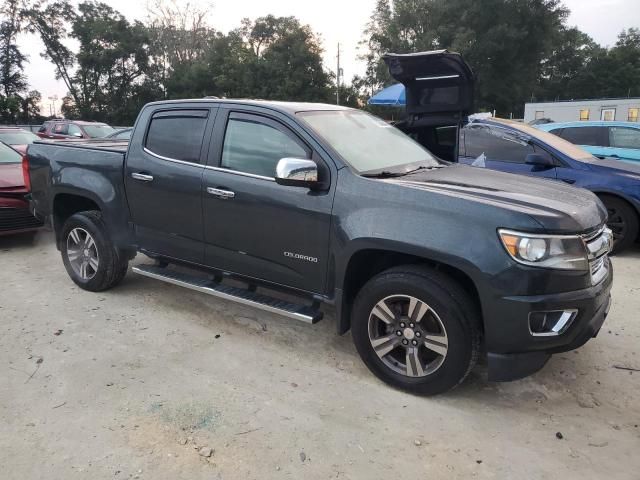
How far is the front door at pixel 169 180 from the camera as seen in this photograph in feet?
13.4

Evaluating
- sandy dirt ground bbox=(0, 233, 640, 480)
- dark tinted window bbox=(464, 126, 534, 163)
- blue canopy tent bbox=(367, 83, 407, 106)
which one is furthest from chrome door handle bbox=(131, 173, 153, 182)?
blue canopy tent bbox=(367, 83, 407, 106)

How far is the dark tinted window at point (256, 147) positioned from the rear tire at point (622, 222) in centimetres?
472

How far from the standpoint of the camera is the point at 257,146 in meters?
3.83

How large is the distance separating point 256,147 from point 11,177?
483 cm

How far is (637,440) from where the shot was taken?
2834mm

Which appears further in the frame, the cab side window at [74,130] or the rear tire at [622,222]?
the cab side window at [74,130]

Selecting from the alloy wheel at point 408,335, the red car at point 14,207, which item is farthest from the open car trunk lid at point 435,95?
the red car at point 14,207

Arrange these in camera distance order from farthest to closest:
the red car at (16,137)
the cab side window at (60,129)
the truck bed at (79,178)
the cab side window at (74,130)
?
the cab side window at (60,129)
the cab side window at (74,130)
the red car at (16,137)
the truck bed at (79,178)

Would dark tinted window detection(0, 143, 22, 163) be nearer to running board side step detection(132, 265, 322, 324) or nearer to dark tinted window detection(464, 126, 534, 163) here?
running board side step detection(132, 265, 322, 324)

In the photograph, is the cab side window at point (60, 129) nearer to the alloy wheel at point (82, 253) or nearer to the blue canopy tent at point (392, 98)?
the blue canopy tent at point (392, 98)

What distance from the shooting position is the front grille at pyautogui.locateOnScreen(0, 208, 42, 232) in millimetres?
6496

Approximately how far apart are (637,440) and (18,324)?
4590 millimetres

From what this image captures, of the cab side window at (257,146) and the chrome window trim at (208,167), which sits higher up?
the cab side window at (257,146)

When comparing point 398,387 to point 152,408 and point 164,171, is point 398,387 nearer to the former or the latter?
point 152,408
